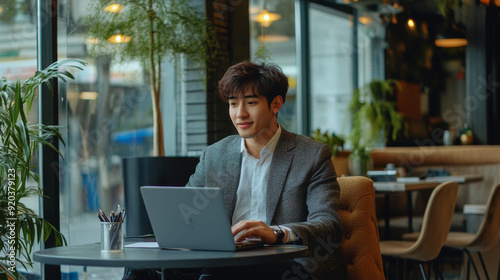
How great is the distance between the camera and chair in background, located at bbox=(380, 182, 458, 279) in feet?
12.7

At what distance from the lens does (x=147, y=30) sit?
13.6 feet

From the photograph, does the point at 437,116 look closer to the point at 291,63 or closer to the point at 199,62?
the point at 291,63

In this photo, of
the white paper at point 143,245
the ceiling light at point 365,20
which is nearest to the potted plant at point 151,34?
the white paper at point 143,245

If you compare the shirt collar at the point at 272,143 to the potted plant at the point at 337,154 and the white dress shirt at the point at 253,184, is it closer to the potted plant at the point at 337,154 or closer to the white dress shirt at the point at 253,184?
the white dress shirt at the point at 253,184

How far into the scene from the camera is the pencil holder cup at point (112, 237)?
193 centimetres

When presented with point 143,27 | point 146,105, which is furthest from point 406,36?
point 143,27

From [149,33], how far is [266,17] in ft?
10.0

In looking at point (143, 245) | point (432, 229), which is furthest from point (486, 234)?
point (143, 245)

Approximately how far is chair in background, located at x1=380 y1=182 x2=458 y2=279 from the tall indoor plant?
1.63 m

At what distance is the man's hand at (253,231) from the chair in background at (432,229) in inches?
82.9

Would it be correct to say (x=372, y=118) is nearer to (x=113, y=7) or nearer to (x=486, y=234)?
(x=486, y=234)

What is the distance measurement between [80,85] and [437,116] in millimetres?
6477

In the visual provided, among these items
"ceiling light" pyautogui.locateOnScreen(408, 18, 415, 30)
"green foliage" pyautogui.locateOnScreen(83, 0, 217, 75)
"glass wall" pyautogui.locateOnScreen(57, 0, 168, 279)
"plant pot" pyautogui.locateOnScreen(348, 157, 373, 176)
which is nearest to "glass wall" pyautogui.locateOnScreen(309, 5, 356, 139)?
"ceiling light" pyautogui.locateOnScreen(408, 18, 415, 30)

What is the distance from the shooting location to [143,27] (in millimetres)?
4133
